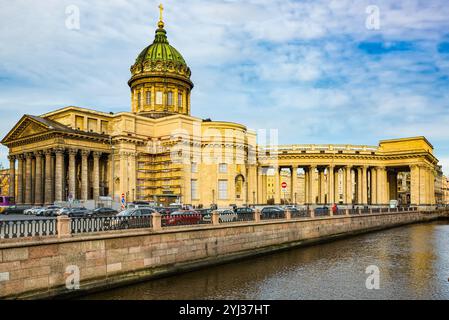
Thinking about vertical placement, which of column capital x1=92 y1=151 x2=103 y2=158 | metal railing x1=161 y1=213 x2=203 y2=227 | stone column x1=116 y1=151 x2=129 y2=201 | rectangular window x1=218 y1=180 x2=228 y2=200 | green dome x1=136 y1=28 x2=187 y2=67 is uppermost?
green dome x1=136 y1=28 x2=187 y2=67

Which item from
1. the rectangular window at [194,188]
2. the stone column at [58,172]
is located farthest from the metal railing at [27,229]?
the rectangular window at [194,188]

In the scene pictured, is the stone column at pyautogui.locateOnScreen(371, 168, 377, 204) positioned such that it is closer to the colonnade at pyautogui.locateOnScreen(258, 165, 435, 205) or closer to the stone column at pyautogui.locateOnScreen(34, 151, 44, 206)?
the colonnade at pyautogui.locateOnScreen(258, 165, 435, 205)

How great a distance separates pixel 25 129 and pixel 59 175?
12242 millimetres

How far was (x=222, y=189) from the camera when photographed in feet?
223

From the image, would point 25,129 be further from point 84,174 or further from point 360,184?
point 360,184

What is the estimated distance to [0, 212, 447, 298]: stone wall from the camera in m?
17.5

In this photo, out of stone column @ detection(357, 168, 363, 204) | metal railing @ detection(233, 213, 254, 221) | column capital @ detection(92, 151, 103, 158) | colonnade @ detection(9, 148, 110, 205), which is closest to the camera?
metal railing @ detection(233, 213, 254, 221)

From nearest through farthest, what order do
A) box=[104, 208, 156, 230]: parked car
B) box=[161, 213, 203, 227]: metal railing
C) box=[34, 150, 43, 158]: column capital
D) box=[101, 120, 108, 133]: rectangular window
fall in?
box=[104, 208, 156, 230]: parked car, box=[161, 213, 203, 227]: metal railing, box=[34, 150, 43, 158]: column capital, box=[101, 120, 108, 133]: rectangular window

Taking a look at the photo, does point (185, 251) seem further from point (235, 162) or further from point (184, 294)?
point (235, 162)

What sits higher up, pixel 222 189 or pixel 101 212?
pixel 222 189

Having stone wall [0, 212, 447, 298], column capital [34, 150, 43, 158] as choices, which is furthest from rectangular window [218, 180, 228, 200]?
stone wall [0, 212, 447, 298]

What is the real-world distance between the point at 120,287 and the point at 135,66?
60.8 m

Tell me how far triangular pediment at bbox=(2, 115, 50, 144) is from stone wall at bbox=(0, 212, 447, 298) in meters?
38.9

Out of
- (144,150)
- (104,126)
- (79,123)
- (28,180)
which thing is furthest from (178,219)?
(28,180)
